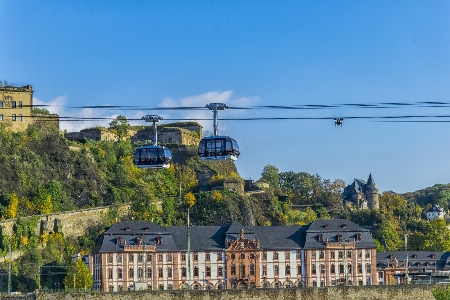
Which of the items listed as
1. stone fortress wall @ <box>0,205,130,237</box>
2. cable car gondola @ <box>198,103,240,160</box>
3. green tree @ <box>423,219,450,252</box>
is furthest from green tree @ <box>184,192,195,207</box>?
cable car gondola @ <box>198,103,240,160</box>

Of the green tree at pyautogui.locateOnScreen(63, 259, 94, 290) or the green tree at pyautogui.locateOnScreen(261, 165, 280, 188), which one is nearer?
the green tree at pyautogui.locateOnScreen(63, 259, 94, 290)

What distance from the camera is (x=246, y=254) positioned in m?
126

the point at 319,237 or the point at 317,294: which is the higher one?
the point at 319,237

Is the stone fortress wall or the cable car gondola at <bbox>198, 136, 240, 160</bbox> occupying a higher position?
the cable car gondola at <bbox>198, 136, 240, 160</bbox>

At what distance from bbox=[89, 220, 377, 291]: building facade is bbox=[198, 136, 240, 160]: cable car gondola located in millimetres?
55804

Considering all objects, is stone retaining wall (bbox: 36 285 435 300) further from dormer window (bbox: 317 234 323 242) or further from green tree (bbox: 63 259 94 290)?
dormer window (bbox: 317 234 323 242)

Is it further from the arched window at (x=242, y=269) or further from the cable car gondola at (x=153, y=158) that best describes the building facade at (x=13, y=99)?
the cable car gondola at (x=153, y=158)

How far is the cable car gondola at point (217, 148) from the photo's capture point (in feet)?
217

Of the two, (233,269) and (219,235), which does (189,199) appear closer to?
(219,235)

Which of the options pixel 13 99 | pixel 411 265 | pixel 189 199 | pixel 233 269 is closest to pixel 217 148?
pixel 233 269

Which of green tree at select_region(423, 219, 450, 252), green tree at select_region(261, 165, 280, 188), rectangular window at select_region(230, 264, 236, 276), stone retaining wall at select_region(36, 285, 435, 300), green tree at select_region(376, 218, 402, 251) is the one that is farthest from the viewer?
green tree at select_region(261, 165, 280, 188)

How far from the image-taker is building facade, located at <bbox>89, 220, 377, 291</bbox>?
122 m

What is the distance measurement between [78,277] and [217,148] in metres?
50.5

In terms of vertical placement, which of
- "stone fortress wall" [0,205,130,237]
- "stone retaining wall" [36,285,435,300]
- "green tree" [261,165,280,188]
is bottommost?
"stone retaining wall" [36,285,435,300]
